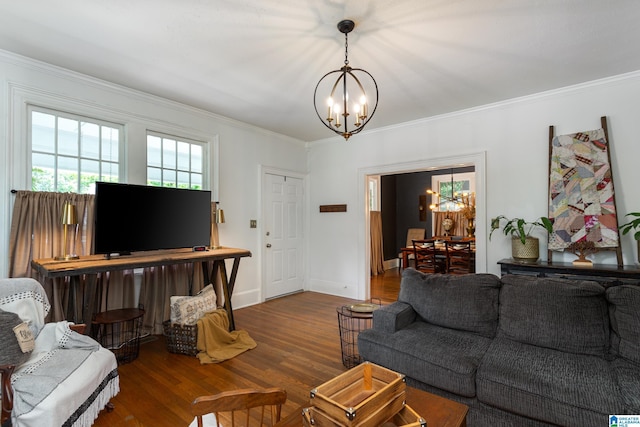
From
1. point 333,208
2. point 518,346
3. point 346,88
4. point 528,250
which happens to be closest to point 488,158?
point 528,250

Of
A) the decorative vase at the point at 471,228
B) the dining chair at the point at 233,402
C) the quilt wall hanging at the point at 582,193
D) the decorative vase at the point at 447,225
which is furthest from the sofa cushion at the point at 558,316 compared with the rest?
the decorative vase at the point at 447,225

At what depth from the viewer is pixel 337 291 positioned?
5430mm

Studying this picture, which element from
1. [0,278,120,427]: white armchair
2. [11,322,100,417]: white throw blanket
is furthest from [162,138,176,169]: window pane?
[11,322,100,417]: white throw blanket

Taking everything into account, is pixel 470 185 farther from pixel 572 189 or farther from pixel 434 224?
pixel 572 189

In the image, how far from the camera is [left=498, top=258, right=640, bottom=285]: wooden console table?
290 centimetres

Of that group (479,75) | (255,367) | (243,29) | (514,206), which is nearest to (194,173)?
(243,29)

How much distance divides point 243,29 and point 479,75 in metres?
2.34

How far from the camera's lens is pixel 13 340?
1781mm

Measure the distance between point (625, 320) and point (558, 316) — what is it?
0.33 meters

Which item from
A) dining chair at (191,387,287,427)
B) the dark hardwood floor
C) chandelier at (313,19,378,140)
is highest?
chandelier at (313,19,378,140)

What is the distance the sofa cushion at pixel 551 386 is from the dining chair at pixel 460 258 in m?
3.76

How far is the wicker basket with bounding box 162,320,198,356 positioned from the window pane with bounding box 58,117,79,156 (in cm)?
202

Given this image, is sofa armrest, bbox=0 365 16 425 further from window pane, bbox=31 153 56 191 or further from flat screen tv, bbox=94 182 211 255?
window pane, bbox=31 153 56 191

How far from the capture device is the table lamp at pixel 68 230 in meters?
2.83
